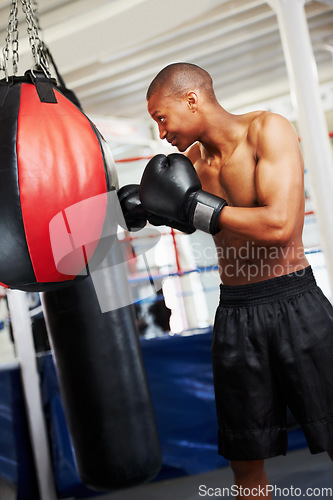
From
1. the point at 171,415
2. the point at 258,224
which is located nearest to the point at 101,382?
the point at 171,415

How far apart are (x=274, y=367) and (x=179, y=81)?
0.75 m

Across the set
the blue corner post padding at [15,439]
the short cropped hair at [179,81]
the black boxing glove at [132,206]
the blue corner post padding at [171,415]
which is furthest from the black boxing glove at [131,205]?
the blue corner post padding at [15,439]

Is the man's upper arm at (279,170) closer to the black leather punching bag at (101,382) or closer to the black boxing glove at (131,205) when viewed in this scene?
the black boxing glove at (131,205)

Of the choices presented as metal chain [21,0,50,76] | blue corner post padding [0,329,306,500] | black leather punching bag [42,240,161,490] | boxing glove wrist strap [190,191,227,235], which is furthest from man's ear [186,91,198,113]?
blue corner post padding [0,329,306,500]

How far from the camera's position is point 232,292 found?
1388 millimetres

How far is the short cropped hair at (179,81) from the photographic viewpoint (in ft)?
4.26

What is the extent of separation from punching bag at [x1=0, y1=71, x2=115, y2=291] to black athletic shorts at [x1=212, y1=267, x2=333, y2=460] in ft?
1.45

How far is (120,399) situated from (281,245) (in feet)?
3.12

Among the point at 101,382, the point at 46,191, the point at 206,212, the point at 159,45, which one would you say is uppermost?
the point at 159,45

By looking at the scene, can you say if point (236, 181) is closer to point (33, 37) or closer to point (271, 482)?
point (33, 37)

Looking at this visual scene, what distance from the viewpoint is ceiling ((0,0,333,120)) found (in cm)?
429

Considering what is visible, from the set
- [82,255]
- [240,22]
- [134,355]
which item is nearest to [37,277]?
[82,255]

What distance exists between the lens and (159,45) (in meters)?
5.57

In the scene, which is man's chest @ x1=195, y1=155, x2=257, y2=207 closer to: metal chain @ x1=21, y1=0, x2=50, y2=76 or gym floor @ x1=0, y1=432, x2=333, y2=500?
metal chain @ x1=21, y1=0, x2=50, y2=76
